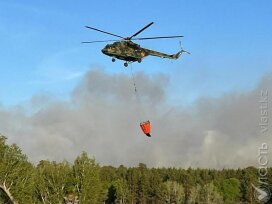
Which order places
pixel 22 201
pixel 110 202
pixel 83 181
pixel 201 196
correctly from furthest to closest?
pixel 110 202, pixel 201 196, pixel 83 181, pixel 22 201

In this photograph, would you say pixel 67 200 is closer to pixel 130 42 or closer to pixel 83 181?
pixel 130 42

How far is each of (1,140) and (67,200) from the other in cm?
7345

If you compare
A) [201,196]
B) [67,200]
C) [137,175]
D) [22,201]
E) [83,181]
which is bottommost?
[67,200]

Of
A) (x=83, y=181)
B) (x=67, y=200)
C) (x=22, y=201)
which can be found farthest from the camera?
(x=83, y=181)

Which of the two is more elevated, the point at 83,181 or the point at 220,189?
the point at 220,189

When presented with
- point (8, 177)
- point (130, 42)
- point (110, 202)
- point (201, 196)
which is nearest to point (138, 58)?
point (130, 42)

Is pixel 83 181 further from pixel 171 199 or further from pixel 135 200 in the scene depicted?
pixel 135 200

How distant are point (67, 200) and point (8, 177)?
228 ft

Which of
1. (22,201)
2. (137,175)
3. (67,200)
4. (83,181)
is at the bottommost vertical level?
(67,200)

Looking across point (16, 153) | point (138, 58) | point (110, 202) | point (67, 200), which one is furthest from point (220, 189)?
point (67, 200)

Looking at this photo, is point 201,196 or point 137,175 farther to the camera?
point 137,175

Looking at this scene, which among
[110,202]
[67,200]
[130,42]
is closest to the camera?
[67,200]

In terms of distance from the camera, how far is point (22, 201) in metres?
84.1

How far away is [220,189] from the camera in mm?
192750
